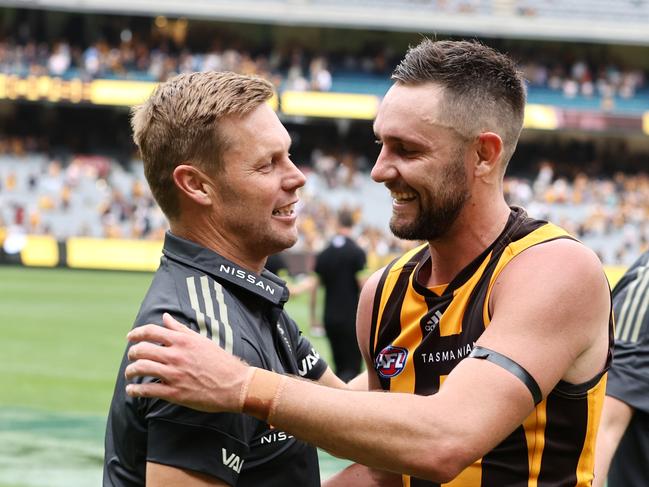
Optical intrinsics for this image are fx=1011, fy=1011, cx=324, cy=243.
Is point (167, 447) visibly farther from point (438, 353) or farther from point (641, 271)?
point (641, 271)

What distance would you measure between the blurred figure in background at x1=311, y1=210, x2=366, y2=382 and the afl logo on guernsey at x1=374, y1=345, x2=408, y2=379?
7.98 m

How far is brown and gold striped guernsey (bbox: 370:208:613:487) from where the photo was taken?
281cm

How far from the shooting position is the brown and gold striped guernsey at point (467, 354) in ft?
9.21

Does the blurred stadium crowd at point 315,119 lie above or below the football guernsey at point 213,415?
below

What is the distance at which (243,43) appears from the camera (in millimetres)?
38656

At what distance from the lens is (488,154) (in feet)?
9.99

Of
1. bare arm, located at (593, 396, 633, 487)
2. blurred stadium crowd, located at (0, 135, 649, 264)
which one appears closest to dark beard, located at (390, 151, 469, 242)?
bare arm, located at (593, 396, 633, 487)

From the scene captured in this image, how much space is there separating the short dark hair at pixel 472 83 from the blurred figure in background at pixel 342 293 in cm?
814

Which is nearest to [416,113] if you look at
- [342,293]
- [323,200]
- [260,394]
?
[260,394]

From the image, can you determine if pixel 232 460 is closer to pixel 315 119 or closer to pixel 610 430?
pixel 610 430

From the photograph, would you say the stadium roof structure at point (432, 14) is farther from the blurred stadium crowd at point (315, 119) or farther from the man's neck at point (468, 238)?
the man's neck at point (468, 238)

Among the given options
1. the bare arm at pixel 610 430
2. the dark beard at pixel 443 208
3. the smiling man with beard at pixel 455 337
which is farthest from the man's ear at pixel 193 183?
the bare arm at pixel 610 430

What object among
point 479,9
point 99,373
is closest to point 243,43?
point 479,9

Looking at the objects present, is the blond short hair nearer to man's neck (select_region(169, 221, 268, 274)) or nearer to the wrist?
man's neck (select_region(169, 221, 268, 274))
